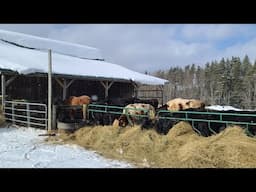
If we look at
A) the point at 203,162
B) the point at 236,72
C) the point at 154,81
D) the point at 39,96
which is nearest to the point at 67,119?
the point at 203,162

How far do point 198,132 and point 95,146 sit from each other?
8.25 ft

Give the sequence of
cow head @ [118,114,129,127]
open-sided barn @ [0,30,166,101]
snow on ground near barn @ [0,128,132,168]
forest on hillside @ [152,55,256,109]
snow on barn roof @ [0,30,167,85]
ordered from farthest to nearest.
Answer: forest on hillside @ [152,55,256,109]
snow on barn roof @ [0,30,167,85]
open-sided barn @ [0,30,166,101]
cow head @ [118,114,129,127]
snow on ground near barn @ [0,128,132,168]

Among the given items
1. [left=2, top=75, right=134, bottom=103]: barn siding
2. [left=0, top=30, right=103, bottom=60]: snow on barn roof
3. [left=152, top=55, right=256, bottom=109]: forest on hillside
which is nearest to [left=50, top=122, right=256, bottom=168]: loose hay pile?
[left=2, top=75, right=134, bottom=103]: barn siding

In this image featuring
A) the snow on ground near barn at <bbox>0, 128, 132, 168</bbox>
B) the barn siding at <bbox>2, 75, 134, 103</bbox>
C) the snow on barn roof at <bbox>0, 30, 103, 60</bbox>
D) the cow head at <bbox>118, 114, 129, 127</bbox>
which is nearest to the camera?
the snow on ground near barn at <bbox>0, 128, 132, 168</bbox>

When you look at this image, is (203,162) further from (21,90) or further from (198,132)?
(21,90)

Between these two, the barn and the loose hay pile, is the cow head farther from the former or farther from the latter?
the barn

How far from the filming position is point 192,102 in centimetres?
1034

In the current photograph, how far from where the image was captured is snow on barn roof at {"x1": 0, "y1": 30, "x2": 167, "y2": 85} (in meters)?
14.5

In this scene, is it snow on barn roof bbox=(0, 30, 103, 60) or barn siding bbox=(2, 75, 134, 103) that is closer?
barn siding bbox=(2, 75, 134, 103)

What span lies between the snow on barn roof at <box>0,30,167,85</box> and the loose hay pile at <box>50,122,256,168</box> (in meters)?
6.52

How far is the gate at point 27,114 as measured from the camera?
35.3 feet

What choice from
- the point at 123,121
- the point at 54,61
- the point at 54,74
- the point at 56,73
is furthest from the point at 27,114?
the point at 54,61

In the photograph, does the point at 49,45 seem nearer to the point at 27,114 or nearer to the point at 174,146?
the point at 27,114

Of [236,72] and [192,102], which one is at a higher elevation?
[236,72]
